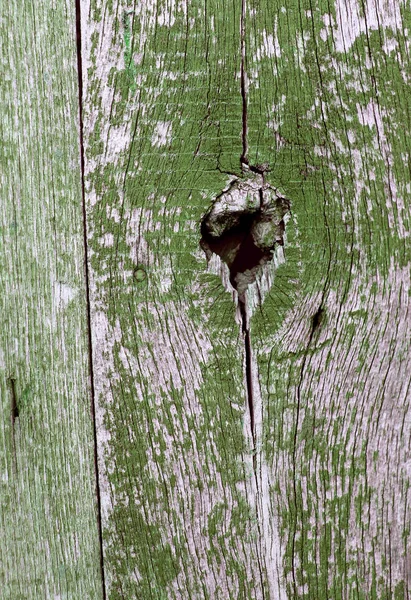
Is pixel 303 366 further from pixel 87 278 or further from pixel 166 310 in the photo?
pixel 87 278

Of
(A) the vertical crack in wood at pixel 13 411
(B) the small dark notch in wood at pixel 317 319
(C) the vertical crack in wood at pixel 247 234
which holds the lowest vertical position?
(A) the vertical crack in wood at pixel 13 411

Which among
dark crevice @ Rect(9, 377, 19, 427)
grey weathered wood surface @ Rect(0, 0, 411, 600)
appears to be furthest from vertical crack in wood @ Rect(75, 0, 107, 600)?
dark crevice @ Rect(9, 377, 19, 427)

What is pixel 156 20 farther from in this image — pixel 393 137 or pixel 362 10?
pixel 393 137

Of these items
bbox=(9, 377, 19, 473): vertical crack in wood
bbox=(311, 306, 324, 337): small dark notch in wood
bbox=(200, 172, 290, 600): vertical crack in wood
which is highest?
bbox=(200, 172, 290, 600): vertical crack in wood

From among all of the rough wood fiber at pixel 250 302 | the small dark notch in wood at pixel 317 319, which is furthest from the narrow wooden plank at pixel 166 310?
the small dark notch in wood at pixel 317 319

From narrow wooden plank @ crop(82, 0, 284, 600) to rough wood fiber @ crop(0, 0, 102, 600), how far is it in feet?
0.16

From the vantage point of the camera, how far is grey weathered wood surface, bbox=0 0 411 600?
1.39 meters

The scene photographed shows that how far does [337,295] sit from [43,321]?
0.66 metres

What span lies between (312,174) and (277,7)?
0.37 meters

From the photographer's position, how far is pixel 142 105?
4.58ft

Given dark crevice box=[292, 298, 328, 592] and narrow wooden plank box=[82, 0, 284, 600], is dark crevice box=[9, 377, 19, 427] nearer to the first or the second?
narrow wooden plank box=[82, 0, 284, 600]

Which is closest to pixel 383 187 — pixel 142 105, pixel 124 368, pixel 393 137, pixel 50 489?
pixel 393 137

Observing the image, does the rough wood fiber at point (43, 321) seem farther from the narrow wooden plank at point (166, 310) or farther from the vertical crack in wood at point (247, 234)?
the vertical crack in wood at point (247, 234)

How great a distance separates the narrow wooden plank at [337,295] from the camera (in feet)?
4.56
